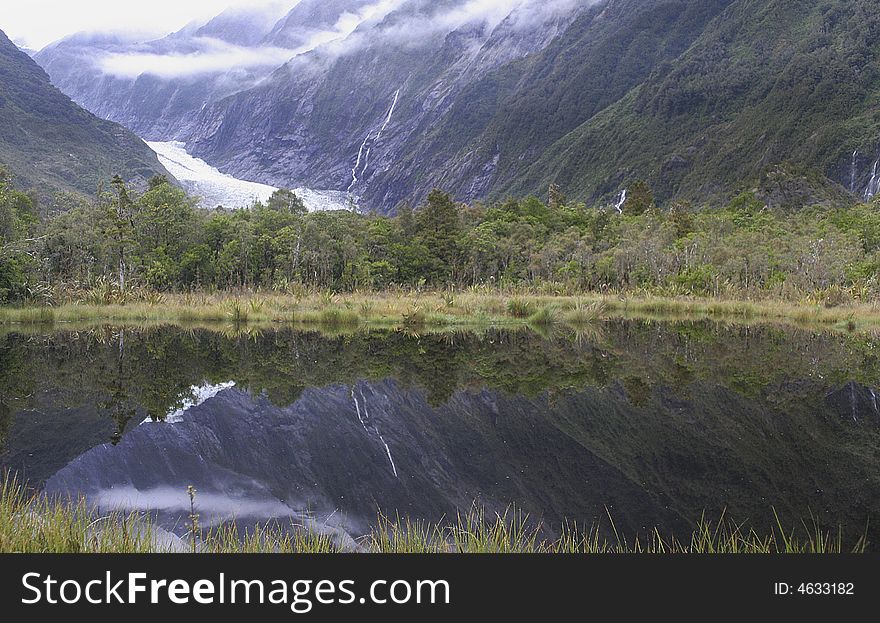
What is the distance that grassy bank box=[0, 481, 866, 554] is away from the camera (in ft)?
11.5

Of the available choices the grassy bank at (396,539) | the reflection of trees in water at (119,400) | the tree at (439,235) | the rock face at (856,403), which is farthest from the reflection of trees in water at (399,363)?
the tree at (439,235)

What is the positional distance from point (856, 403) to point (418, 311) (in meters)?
12.4

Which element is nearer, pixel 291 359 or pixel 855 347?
pixel 291 359

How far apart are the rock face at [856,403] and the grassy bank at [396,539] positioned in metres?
4.21

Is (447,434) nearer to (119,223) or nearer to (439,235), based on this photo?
(119,223)

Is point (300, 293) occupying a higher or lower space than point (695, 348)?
higher

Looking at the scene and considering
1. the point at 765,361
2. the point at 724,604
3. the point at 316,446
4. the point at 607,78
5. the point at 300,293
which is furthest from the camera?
the point at 607,78

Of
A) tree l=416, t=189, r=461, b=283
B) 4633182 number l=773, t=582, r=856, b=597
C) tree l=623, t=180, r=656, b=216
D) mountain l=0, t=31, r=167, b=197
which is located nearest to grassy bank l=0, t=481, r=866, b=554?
4633182 number l=773, t=582, r=856, b=597

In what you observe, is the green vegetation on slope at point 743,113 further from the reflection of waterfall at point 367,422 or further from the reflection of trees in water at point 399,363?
the reflection of waterfall at point 367,422

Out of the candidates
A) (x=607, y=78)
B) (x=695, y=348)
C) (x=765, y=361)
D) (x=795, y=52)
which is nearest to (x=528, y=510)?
(x=765, y=361)

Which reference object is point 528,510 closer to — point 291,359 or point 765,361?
point 291,359

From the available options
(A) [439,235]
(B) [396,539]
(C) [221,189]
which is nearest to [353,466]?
(B) [396,539]

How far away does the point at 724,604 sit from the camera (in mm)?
2846

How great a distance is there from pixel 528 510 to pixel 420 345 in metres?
9.37
